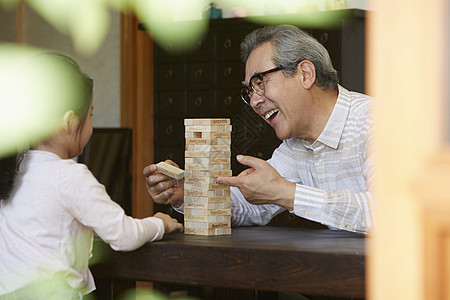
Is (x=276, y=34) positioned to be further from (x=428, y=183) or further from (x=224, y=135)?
(x=428, y=183)

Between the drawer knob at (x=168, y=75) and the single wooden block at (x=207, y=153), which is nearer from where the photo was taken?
the single wooden block at (x=207, y=153)

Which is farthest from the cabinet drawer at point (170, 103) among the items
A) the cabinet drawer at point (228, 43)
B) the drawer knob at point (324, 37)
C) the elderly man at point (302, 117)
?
the elderly man at point (302, 117)

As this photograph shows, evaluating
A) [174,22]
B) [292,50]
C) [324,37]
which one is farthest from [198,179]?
[174,22]

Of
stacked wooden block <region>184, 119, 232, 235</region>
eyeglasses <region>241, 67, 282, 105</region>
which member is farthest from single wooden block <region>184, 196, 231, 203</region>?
eyeglasses <region>241, 67, 282, 105</region>

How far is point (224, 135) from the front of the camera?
202 cm

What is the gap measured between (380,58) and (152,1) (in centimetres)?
422

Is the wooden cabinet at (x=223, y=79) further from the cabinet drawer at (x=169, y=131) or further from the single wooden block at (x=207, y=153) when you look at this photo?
the single wooden block at (x=207, y=153)

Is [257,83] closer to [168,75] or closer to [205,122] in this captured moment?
[205,122]

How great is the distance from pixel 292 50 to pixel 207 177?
610 mm

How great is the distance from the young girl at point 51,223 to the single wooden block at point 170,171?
0.29 metres

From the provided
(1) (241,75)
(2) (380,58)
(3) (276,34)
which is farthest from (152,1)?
(2) (380,58)

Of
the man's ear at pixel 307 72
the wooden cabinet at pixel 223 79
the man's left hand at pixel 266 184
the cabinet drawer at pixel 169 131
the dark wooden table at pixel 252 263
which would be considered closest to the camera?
the dark wooden table at pixel 252 263

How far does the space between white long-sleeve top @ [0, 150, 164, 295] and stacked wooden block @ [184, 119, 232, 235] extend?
0.88 ft

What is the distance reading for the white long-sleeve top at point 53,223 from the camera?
1.69m
